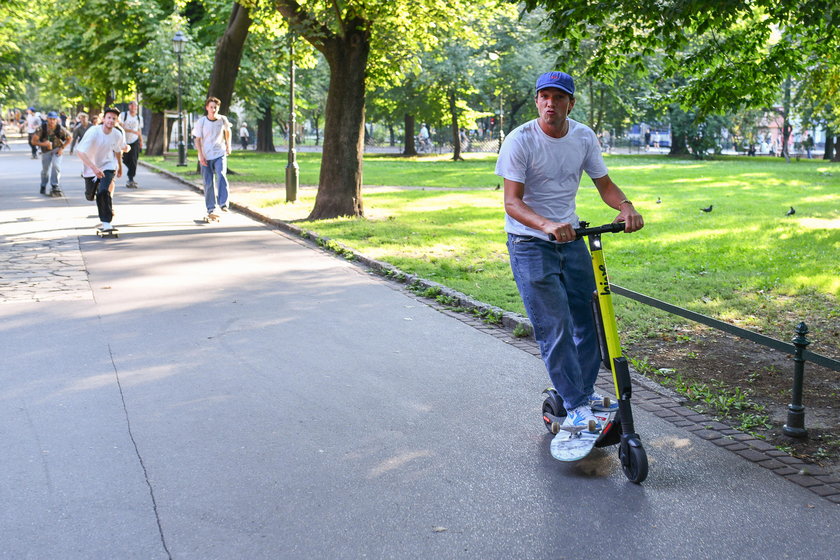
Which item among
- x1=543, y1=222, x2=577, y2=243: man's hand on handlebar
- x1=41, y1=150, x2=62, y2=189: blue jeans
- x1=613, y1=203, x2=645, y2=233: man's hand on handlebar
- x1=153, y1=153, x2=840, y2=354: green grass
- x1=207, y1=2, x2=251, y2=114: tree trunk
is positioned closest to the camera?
x1=543, y1=222, x2=577, y2=243: man's hand on handlebar

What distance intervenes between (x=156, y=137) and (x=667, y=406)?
41093mm

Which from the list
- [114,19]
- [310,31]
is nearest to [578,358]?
[310,31]

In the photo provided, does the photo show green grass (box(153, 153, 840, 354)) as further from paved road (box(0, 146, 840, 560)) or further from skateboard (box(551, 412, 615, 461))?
skateboard (box(551, 412, 615, 461))

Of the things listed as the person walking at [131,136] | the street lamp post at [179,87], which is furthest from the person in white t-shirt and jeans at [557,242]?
the street lamp post at [179,87]

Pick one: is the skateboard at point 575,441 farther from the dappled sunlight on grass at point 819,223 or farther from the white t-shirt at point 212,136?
the dappled sunlight on grass at point 819,223

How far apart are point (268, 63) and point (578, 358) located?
109 ft

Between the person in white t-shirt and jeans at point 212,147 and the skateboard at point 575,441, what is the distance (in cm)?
1252

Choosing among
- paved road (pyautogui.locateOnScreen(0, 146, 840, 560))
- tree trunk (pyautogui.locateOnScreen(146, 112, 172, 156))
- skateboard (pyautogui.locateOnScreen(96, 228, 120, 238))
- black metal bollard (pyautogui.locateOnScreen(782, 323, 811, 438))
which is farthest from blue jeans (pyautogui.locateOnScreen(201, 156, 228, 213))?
tree trunk (pyautogui.locateOnScreen(146, 112, 172, 156))

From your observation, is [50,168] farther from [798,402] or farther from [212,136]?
[798,402]

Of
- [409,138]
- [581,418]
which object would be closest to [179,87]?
[409,138]

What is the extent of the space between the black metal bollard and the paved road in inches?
21.6

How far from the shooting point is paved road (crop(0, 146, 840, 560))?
13.4 feet

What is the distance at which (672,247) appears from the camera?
1443cm

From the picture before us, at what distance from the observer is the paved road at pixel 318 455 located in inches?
160
